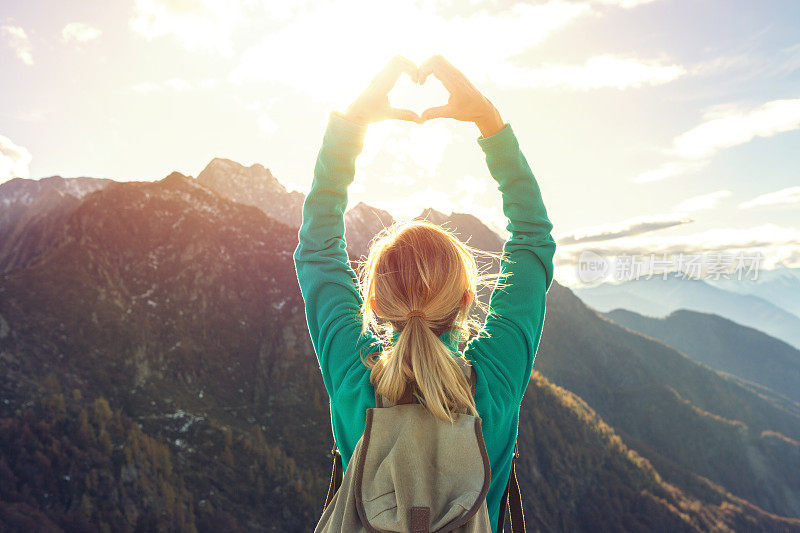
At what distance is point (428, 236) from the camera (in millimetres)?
2182

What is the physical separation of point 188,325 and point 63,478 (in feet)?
70.7

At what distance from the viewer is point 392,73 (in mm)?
2725

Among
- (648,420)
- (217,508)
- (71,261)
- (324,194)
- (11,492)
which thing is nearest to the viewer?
(324,194)

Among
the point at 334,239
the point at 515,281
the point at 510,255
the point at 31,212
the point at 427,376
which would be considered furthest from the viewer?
the point at 31,212

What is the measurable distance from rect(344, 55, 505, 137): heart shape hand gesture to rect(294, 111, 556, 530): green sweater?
0.09 m

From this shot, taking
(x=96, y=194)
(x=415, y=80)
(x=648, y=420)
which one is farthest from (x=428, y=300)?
(x=648, y=420)

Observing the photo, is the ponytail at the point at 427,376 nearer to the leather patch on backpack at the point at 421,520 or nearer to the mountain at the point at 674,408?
the leather patch on backpack at the point at 421,520

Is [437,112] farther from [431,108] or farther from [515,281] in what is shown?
[515,281]

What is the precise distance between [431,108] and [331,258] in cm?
105

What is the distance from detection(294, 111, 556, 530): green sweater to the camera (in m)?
2.15

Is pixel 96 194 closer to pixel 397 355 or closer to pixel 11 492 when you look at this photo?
pixel 11 492

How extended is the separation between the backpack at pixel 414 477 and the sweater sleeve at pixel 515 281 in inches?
16.3

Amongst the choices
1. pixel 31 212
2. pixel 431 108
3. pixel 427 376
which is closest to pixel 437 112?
pixel 431 108

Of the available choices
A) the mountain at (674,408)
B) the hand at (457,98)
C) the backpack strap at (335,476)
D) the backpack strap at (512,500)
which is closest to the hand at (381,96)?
the hand at (457,98)
